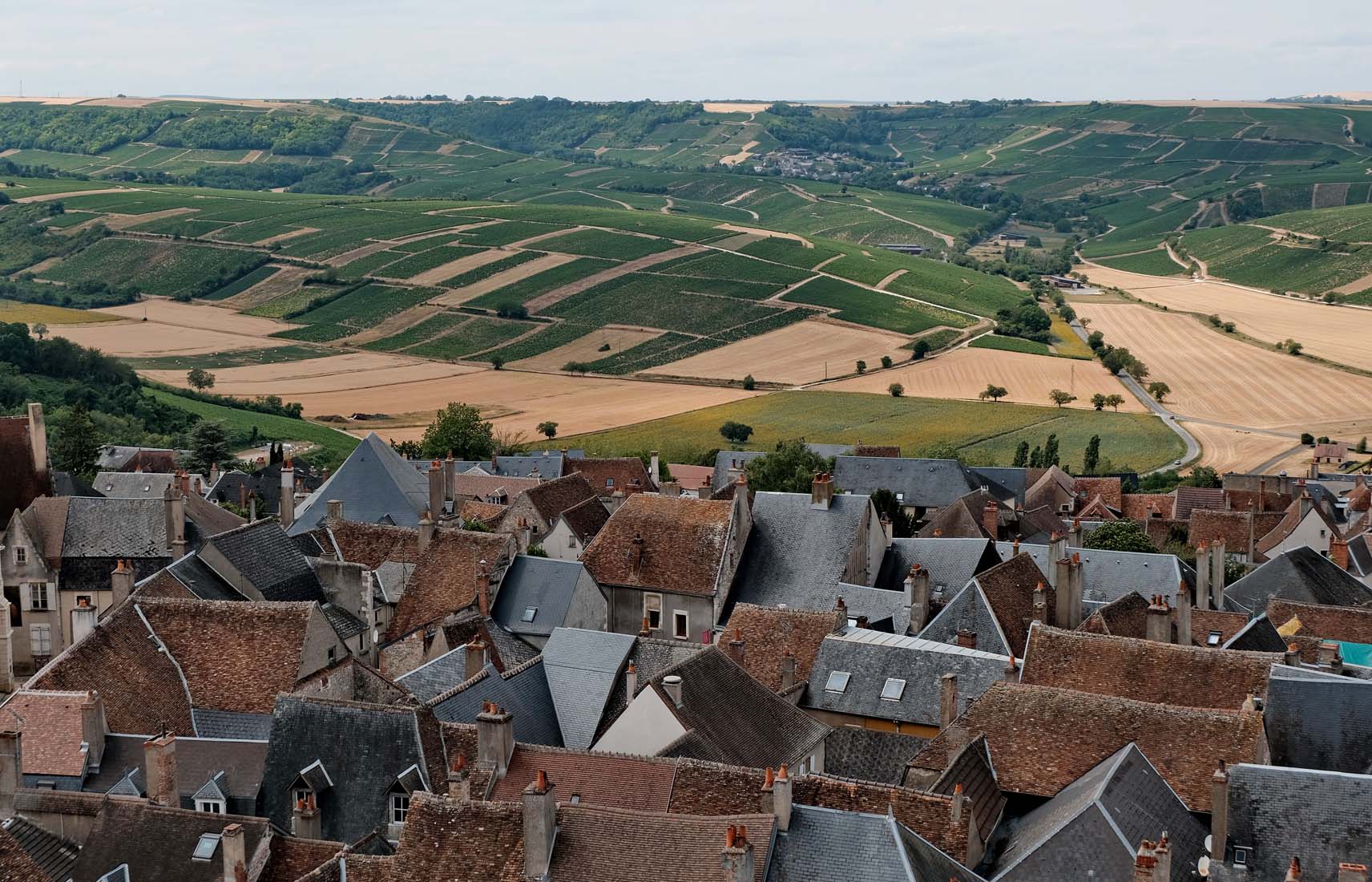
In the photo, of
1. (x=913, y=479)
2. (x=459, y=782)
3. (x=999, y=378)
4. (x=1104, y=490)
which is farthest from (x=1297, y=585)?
(x=999, y=378)

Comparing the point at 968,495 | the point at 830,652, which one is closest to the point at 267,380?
the point at 968,495

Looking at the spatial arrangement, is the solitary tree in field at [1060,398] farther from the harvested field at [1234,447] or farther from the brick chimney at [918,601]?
the brick chimney at [918,601]

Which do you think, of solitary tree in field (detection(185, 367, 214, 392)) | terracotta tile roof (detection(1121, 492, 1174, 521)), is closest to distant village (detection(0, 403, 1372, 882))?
terracotta tile roof (detection(1121, 492, 1174, 521))

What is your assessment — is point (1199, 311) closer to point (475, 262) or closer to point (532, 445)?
point (475, 262)

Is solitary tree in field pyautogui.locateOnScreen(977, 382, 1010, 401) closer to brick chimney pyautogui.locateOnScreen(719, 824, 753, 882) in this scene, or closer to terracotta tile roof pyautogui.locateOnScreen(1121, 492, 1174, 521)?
terracotta tile roof pyautogui.locateOnScreen(1121, 492, 1174, 521)

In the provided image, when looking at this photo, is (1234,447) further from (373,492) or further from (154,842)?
(154,842)
